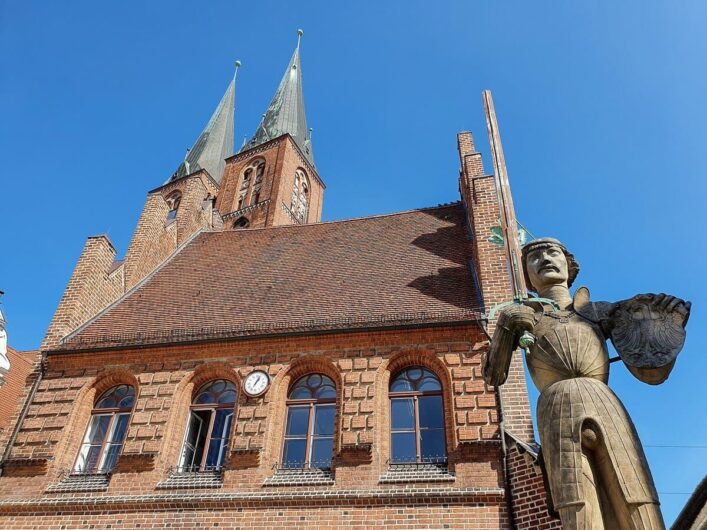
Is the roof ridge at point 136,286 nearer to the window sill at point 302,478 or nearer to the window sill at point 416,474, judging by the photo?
the window sill at point 302,478

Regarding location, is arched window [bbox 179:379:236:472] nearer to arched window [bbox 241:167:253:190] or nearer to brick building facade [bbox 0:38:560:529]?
brick building facade [bbox 0:38:560:529]

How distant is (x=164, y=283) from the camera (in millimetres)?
15117

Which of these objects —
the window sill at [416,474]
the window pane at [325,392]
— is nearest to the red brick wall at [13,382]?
the window pane at [325,392]

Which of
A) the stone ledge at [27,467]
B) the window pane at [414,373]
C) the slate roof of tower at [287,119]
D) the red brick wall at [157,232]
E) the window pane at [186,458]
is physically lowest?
the stone ledge at [27,467]

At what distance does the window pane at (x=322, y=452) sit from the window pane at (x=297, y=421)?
336 millimetres

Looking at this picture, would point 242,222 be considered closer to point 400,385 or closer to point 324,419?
point 324,419

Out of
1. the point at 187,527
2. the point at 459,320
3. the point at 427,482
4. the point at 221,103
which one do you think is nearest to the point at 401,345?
the point at 459,320

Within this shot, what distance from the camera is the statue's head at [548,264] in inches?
199

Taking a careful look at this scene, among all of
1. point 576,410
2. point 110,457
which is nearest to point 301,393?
point 110,457

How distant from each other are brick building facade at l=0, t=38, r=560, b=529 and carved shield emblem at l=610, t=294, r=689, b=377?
4.51 m

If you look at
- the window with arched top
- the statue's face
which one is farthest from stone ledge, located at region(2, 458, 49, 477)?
the window with arched top

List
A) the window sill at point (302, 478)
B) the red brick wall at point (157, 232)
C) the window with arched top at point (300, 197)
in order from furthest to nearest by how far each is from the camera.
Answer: the window with arched top at point (300, 197)
the red brick wall at point (157, 232)
the window sill at point (302, 478)

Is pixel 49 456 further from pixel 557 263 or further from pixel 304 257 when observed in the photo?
pixel 557 263

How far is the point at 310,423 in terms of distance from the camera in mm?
10305
